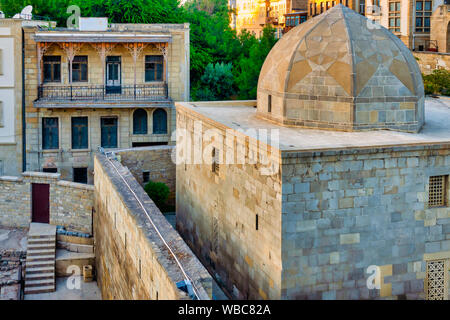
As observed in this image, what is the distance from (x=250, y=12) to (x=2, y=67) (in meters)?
59.8

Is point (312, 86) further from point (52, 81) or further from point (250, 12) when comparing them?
point (250, 12)

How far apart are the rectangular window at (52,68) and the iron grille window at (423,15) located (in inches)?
1104

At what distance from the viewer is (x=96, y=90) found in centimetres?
3083

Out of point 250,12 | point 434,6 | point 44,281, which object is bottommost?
point 44,281

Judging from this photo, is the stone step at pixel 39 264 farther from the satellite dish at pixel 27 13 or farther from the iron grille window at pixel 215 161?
the satellite dish at pixel 27 13

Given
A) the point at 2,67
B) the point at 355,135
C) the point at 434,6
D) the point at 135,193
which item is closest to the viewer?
the point at 355,135

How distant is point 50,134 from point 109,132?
2816mm

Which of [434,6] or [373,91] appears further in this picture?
[434,6]

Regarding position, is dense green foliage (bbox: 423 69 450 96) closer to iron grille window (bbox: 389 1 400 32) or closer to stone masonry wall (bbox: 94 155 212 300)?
iron grille window (bbox: 389 1 400 32)

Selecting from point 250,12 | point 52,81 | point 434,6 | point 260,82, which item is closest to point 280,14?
point 250,12

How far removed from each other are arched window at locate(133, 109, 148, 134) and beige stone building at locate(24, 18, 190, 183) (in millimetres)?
50

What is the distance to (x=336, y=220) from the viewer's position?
1416 cm

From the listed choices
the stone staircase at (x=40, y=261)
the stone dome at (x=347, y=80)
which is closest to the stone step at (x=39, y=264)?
the stone staircase at (x=40, y=261)

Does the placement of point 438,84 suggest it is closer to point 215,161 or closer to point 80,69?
point 80,69
